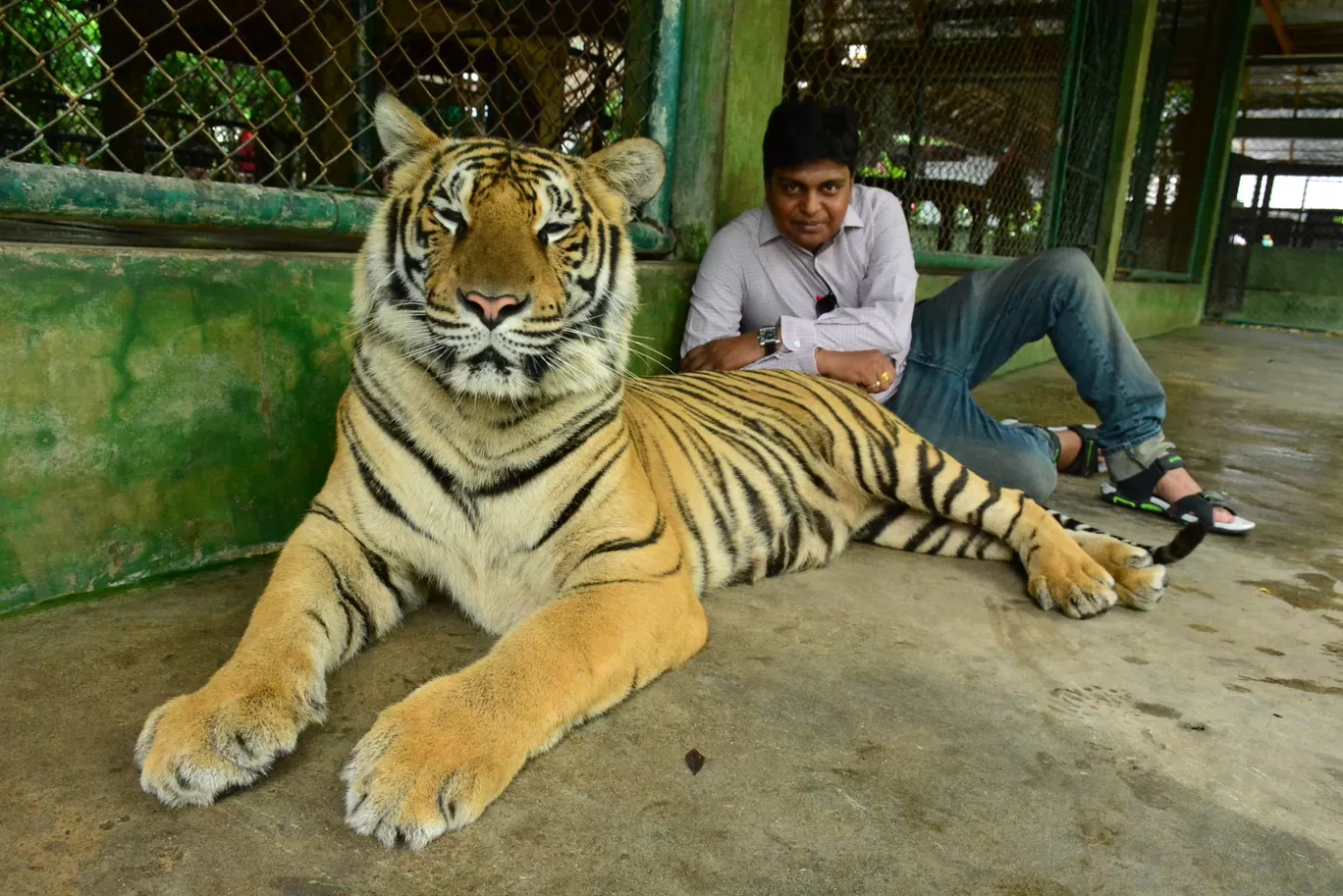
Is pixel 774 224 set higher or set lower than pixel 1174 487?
higher

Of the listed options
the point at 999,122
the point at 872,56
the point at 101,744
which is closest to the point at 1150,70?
the point at 999,122

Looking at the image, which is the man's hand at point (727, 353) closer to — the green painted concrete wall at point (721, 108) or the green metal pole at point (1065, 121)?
the green painted concrete wall at point (721, 108)

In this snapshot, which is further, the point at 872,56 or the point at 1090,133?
the point at 1090,133

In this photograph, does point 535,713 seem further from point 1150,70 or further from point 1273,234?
point 1273,234

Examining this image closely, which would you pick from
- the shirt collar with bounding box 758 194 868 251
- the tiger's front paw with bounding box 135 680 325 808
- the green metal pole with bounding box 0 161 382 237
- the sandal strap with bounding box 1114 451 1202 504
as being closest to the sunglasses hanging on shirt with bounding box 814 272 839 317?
the shirt collar with bounding box 758 194 868 251

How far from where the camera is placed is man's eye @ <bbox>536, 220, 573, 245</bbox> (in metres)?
1.91

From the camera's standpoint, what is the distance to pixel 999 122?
627 centimetres

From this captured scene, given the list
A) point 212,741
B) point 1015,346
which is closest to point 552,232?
point 212,741

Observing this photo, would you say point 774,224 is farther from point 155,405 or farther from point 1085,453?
point 155,405

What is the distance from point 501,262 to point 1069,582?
1604 mm

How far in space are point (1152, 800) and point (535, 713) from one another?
1011 mm

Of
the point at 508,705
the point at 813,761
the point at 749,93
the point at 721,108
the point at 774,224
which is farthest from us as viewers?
the point at 749,93

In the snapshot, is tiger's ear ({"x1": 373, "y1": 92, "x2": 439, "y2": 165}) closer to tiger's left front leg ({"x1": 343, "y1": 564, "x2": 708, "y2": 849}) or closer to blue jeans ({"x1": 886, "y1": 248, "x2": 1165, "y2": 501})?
tiger's left front leg ({"x1": 343, "y1": 564, "x2": 708, "y2": 849})

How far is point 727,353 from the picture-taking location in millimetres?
3213
